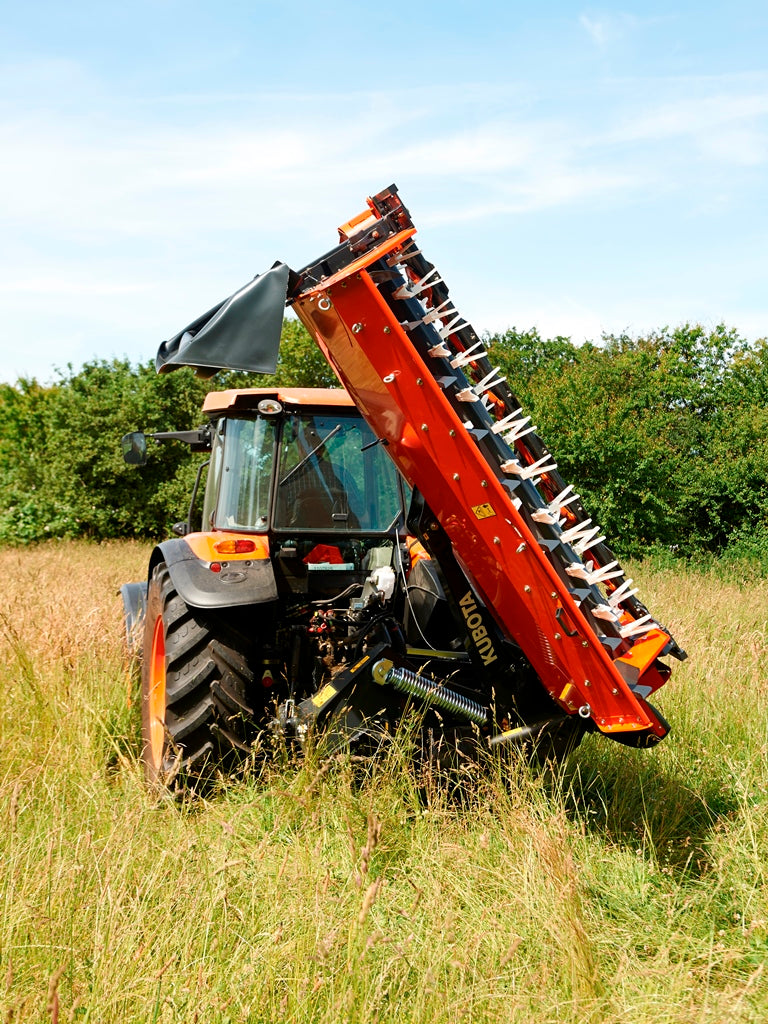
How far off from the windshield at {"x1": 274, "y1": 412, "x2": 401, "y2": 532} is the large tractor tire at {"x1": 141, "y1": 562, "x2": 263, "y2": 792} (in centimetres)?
72

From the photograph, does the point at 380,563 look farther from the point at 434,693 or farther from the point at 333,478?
the point at 434,693

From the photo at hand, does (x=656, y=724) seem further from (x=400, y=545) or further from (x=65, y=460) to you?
(x=65, y=460)

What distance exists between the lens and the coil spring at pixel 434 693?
144 inches

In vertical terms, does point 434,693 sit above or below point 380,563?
below

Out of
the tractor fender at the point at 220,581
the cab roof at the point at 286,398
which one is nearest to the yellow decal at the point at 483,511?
the tractor fender at the point at 220,581

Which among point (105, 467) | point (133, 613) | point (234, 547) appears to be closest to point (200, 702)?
point (234, 547)

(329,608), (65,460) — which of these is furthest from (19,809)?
(65,460)

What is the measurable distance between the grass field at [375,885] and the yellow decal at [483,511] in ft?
3.25

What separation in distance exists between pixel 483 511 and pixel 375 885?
138 centimetres

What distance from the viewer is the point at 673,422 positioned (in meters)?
13.6

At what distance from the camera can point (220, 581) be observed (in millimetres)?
4047

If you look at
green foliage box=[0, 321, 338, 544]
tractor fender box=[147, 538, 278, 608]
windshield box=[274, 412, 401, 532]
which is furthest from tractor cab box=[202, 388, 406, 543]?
green foliage box=[0, 321, 338, 544]

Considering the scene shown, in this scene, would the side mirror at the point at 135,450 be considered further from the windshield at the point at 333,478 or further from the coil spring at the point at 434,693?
the coil spring at the point at 434,693

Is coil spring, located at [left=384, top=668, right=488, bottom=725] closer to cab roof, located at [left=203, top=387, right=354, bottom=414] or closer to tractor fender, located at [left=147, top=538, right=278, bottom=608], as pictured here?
tractor fender, located at [left=147, top=538, right=278, bottom=608]
